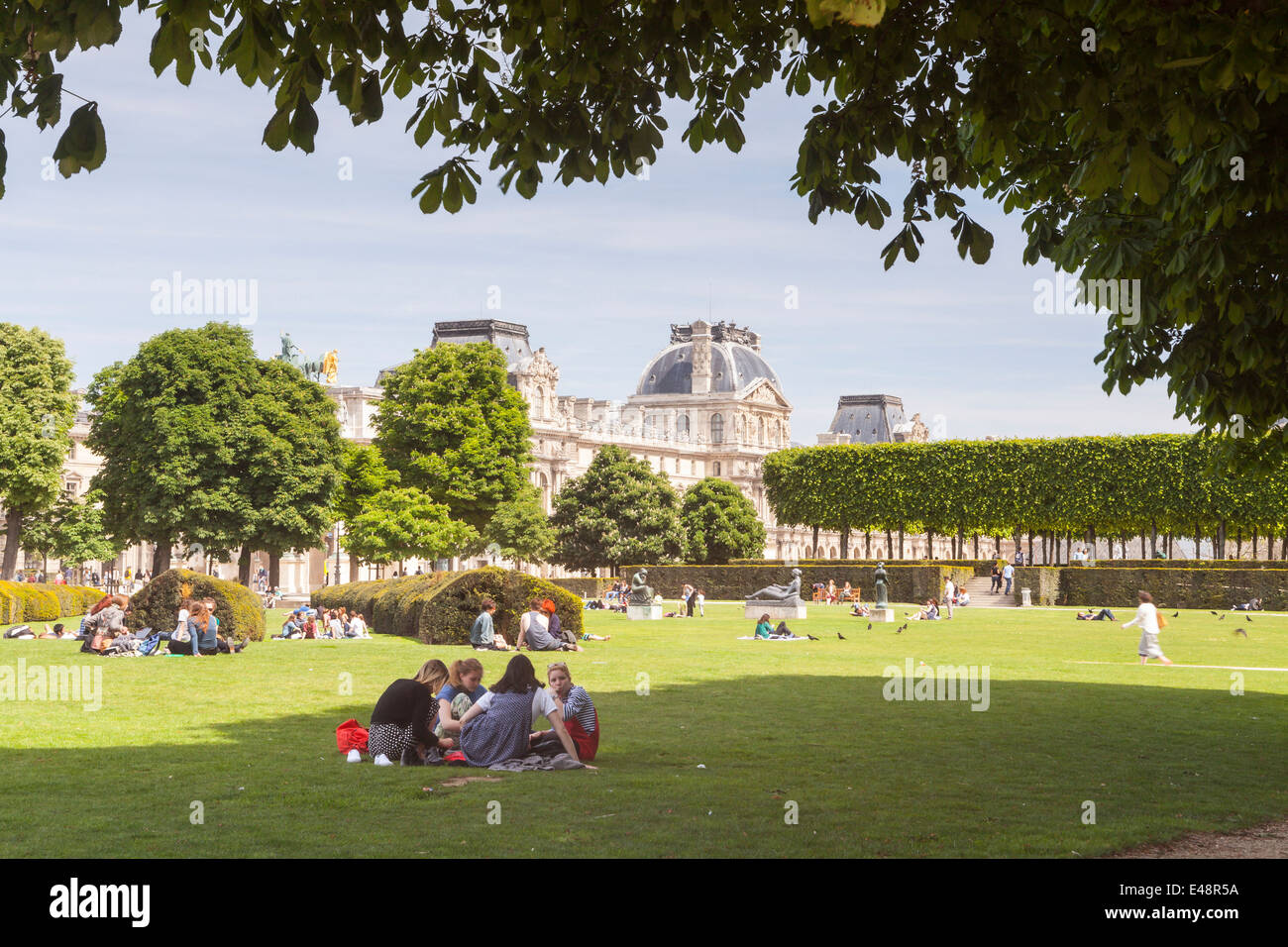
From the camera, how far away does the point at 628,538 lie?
275 ft

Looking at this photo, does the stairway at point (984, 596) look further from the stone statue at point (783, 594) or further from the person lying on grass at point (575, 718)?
the person lying on grass at point (575, 718)

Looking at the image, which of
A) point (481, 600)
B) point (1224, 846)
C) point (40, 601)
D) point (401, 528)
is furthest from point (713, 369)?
point (1224, 846)

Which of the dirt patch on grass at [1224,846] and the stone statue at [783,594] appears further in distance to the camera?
the stone statue at [783,594]

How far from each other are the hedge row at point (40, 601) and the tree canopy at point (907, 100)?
32990 millimetres

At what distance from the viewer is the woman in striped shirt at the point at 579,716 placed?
12.2 meters

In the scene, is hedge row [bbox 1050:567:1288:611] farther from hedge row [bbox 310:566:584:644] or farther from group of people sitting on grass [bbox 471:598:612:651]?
group of people sitting on grass [bbox 471:598:612:651]

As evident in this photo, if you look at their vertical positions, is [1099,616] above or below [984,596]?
above

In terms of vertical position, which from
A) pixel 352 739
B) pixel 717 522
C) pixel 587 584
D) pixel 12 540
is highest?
pixel 717 522

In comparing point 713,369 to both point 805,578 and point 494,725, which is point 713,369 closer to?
point 805,578

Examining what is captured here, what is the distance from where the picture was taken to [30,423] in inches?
2208

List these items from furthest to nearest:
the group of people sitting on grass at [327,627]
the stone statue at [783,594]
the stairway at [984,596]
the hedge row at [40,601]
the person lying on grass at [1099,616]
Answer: the stairway at [984,596] < the stone statue at [783,594] < the person lying on grass at [1099,616] < the hedge row at [40,601] < the group of people sitting on grass at [327,627]

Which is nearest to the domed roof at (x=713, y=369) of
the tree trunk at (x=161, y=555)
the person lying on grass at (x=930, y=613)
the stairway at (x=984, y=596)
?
the stairway at (x=984, y=596)

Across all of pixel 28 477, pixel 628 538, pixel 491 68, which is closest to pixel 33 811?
pixel 491 68

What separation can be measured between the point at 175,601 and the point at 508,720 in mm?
17706
